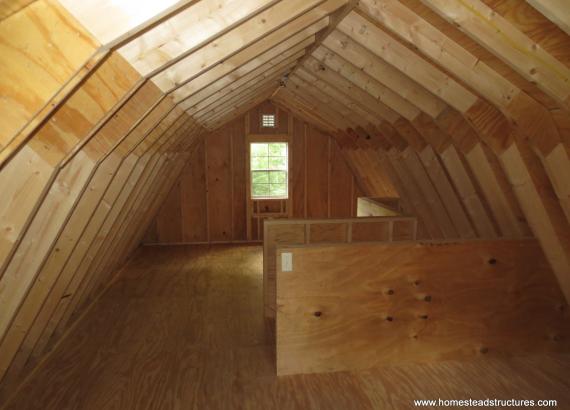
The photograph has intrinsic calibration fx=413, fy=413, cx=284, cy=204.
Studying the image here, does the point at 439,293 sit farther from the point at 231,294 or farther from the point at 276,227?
the point at 231,294

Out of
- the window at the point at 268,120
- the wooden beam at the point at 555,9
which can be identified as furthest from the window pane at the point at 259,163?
the wooden beam at the point at 555,9

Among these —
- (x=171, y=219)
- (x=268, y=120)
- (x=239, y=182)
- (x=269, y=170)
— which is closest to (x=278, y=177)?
(x=269, y=170)

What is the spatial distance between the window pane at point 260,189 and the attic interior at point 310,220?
2.91 metres

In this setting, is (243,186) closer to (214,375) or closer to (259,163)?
(259,163)

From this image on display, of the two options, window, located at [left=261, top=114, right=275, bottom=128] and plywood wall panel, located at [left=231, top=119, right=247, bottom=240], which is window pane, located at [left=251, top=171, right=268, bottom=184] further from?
window, located at [left=261, top=114, right=275, bottom=128]

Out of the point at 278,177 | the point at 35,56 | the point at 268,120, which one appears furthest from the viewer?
the point at 278,177

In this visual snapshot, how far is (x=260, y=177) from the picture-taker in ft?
25.2

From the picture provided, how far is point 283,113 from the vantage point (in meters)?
7.42

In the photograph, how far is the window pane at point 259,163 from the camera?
7578 mm

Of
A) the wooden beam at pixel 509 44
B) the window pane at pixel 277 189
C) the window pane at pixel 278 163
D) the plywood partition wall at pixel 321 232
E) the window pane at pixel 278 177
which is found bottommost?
the plywood partition wall at pixel 321 232

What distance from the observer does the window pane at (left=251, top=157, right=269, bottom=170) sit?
7.58 m

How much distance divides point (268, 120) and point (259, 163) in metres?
0.80

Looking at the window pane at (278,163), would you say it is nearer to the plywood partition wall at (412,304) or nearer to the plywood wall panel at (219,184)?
the plywood wall panel at (219,184)

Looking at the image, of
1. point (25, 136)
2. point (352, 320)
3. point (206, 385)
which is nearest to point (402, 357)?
point (352, 320)
